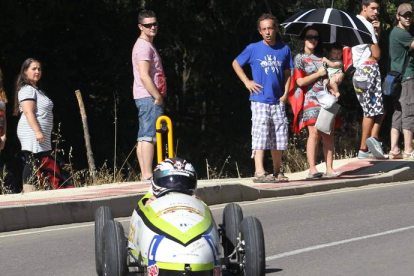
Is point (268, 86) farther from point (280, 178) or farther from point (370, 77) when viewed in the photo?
point (370, 77)

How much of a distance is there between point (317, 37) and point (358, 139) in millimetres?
14880

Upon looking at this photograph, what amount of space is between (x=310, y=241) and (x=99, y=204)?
311 centimetres

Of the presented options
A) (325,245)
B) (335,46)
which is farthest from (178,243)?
(335,46)

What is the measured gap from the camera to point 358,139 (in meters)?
30.0

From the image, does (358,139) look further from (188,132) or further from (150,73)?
(150,73)

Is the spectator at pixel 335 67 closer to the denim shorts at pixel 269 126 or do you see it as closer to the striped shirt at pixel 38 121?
the denim shorts at pixel 269 126

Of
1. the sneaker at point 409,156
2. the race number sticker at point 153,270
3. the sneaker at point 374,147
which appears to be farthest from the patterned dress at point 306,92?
the race number sticker at point 153,270

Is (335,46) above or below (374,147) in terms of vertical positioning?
above

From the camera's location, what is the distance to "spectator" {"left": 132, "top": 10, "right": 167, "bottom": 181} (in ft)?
47.1

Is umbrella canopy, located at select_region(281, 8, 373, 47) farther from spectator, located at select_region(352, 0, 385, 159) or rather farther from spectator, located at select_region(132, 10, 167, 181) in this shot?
spectator, located at select_region(132, 10, 167, 181)

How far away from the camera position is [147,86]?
14.3m

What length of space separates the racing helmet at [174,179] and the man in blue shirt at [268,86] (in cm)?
666

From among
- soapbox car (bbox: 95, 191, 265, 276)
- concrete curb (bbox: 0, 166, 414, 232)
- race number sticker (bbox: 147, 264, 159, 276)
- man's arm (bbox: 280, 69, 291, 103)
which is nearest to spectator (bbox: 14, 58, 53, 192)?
concrete curb (bbox: 0, 166, 414, 232)

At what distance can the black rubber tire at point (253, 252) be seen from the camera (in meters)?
7.96
